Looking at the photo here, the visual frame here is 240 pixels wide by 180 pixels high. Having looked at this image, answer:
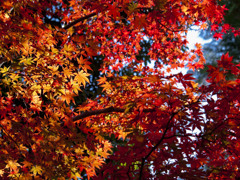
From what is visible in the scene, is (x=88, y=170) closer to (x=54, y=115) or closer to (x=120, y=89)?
(x=54, y=115)

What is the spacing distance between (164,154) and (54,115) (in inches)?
62.5

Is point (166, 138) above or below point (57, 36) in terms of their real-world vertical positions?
below

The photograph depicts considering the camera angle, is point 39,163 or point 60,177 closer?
point 39,163

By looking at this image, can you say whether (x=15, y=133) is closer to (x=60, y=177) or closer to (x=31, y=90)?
(x=31, y=90)

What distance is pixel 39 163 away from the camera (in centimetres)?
287

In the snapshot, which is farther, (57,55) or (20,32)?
(57,55)

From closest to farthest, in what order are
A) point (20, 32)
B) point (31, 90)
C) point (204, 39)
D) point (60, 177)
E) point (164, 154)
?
point (164, 154), point (20, 32), point (31, 90), point (60, 177), point (204, 39)

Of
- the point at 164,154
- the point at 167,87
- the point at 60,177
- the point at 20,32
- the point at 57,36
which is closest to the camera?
the point at 167,87

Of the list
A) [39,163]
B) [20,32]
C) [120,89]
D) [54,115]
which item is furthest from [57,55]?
[39,163]

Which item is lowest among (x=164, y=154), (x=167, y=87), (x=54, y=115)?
(x=164, y=154)

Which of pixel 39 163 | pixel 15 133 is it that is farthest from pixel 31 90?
pixel 39 163

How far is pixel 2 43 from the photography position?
272 centimetres

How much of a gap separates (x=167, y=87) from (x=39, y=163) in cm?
205

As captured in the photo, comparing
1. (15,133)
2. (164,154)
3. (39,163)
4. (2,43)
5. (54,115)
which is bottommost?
(39,163)
